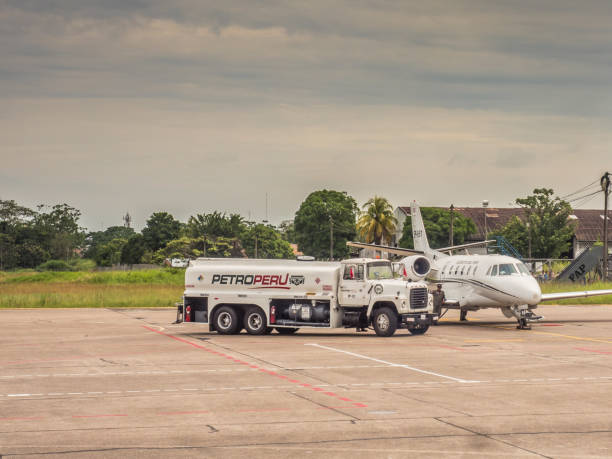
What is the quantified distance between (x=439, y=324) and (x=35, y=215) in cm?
12871

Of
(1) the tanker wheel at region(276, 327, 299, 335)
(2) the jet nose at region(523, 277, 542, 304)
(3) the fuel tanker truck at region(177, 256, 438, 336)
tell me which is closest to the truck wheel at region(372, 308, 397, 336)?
(3) the fuel tanker truck at region(177, 256, 438, 336)

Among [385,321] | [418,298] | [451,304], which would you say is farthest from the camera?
[451,304]

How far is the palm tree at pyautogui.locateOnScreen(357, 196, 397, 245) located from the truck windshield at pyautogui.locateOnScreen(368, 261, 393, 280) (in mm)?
87698

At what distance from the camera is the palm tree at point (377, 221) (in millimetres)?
120250

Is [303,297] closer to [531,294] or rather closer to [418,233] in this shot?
[531,294]

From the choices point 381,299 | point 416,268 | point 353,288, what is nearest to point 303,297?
point 353,288

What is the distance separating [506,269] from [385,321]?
6998 mm

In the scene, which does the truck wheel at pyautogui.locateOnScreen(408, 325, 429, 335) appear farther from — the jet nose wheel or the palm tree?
the palm tree

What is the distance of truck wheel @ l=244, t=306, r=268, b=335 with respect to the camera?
3181 cm

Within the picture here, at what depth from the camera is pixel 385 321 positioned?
31.0m

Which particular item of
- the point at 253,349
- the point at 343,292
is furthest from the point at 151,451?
the point at 343,292

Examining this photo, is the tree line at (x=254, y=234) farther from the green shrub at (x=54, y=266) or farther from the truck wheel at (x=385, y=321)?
the truck wheel at (x=385, y=321)

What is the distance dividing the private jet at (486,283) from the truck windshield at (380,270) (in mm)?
4478

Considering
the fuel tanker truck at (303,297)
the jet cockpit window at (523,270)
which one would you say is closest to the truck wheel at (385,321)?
the fuel tanker truck at (303,297)
